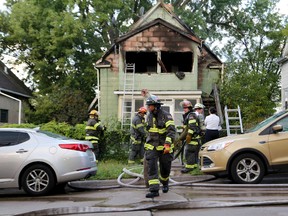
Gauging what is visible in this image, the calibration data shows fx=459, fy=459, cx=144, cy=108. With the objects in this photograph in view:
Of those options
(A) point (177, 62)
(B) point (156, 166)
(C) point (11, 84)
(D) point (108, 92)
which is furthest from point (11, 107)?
(B) point (156, 166)

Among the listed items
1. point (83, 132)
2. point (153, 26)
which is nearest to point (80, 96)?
point (153, 26)

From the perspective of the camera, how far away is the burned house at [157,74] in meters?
22.5

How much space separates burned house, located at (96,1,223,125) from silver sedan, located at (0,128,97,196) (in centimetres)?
1259

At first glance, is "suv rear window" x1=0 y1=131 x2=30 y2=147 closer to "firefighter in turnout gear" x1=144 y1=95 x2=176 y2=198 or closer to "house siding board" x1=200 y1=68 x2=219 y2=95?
"firefighter in turnout gear" x1=144 y1=95 x2=176 y2=198

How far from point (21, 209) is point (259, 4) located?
106 feet

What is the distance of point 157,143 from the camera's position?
8125mm

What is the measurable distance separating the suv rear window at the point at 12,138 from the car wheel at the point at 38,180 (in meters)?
0.64

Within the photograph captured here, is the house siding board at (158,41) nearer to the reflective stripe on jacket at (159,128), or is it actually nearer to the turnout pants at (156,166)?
the reflective stripe on jacket at (159,128)

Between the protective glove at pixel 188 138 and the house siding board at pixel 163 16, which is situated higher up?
the house siding board at pixel 163 16

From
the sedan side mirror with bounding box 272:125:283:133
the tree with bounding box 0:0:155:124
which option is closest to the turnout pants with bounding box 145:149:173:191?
the sedan side mirror with bounding box 272:125:283:133

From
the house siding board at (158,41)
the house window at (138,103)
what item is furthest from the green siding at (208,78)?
the house window at (138,103)

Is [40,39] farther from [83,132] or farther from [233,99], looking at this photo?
[83,132]

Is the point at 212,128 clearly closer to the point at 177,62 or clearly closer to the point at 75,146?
the point at 75,146

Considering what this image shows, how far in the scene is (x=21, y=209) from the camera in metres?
7.52
